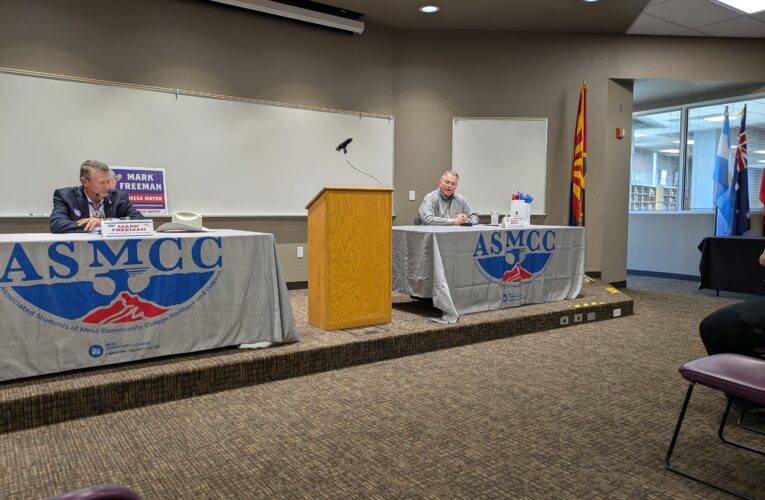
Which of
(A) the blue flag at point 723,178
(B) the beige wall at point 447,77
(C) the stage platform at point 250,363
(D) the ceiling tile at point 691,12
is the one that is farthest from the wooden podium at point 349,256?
(A) the blue flag at point 723,178

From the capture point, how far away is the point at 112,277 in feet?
8.34

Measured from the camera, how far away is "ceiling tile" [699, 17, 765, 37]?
5.68 meters

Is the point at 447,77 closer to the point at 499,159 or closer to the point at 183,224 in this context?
the point at 499,159

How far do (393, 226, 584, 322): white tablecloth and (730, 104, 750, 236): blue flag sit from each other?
3.23 meters

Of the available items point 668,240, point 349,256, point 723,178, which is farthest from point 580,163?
point 349,256

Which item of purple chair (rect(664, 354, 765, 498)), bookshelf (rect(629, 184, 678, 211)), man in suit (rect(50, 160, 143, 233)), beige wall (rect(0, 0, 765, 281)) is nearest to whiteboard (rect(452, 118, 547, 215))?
beige wall (rect(0, 0, 765, 281))

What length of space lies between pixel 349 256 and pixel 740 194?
18.8 feet

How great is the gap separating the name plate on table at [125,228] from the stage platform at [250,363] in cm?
67

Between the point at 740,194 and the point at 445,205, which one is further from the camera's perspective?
the point at 740,194

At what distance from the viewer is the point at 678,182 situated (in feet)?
25.5

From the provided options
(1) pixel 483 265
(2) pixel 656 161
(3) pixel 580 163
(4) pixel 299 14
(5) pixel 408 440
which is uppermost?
(4) pixel 299 14

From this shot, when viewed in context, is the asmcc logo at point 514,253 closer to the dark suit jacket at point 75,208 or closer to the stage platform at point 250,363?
the stage platform at point 250,363

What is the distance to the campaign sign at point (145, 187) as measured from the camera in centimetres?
456

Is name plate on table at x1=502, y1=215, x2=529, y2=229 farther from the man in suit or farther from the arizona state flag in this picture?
the man in suit
